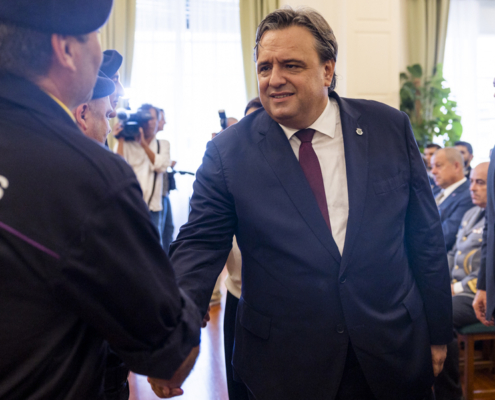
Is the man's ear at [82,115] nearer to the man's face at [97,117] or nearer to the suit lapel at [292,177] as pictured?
the man's face at [97,117]

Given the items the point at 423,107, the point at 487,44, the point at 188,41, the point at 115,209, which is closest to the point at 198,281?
the point at 115,209

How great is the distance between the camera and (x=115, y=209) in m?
0.69

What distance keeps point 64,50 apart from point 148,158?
10.7 feet

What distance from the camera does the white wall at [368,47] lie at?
18.0 feet

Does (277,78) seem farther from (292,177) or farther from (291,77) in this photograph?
(292,177)

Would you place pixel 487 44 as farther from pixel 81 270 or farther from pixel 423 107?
pixel 81 270

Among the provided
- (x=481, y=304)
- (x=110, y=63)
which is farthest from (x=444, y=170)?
(x=110, y=63)

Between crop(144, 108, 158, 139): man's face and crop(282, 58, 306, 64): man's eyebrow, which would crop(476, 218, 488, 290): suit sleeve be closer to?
crop(282, 58, 306, 64): man's eyebrow

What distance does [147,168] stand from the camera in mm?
3887

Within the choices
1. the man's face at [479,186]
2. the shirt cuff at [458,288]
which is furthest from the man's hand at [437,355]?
the man's face at [479,186]

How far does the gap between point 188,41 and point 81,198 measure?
5946mm

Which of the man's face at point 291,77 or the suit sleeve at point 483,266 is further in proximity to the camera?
the suit sleeve at point 483,266

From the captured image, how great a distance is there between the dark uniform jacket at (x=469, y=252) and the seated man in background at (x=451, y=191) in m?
0.25

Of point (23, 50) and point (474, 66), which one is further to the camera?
point (474, 66)
